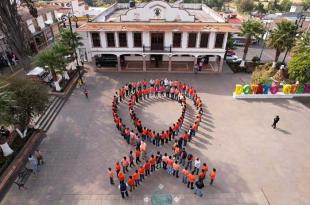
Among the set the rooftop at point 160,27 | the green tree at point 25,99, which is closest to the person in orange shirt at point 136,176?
the green tree at point 25,99

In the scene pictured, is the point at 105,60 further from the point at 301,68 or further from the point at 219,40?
the point at 301,68

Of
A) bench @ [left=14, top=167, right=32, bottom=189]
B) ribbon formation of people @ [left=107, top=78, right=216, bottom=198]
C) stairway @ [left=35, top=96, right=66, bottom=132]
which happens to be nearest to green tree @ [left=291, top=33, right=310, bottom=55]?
ribbon formation of people @ [left=107, top=78, right=216, bottom=198]

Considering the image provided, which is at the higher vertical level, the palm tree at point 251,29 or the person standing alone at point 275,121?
the palm tree at point 251,29

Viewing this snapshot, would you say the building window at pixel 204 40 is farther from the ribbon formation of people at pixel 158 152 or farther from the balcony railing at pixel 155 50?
the ribbon formation of people at pixel 158 152

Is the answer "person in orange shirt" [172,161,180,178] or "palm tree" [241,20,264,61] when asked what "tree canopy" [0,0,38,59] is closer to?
"person in orange shirt" [172,161,180,178]

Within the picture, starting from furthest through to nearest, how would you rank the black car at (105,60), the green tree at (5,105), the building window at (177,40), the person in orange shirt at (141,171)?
the black car at (105,60) < the building window at (177,40) < the person in orange shirt at (141,171) < the green tree at (5,105)

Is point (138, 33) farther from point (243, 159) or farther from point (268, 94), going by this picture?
point (243, 159)

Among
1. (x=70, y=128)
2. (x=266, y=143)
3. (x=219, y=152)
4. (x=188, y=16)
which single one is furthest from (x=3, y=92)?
(x=188, y=16)

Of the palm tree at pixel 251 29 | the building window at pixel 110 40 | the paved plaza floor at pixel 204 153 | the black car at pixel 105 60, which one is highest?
the palm tree at pixel 251 29
